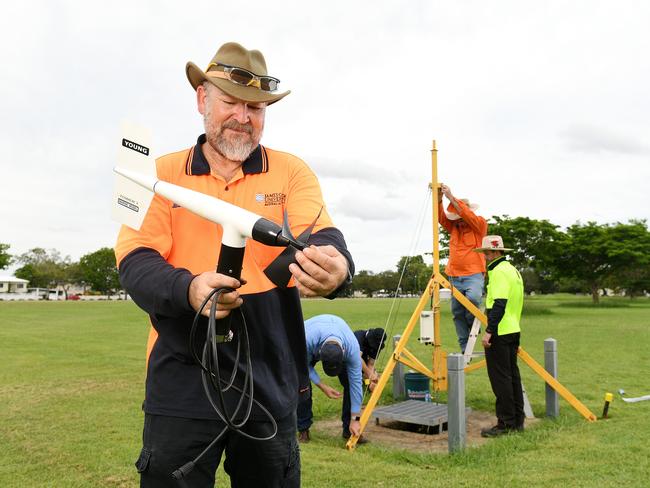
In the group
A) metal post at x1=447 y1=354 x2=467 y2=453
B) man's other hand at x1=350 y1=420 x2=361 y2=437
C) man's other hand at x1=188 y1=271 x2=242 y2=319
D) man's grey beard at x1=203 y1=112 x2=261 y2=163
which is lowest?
man's other hand at x1=350 y1=420 x2=361 y2=437

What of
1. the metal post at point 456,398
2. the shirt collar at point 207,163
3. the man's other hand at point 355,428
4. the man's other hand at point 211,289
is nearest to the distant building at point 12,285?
the man's other hand at point 355,428

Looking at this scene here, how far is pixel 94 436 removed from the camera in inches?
266

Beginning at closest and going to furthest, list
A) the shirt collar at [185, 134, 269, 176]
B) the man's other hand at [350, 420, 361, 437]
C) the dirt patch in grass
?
the shirt collar at [185, 134, 269, 176], the man's other hand at [350, 420, 361, 437], the dirt patch in grass

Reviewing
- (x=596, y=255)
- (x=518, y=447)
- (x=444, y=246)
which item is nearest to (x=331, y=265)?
(x=518, y=447)

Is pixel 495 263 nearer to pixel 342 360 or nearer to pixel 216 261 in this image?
pixel 342 360

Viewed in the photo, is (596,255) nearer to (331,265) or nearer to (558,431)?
(558,431)

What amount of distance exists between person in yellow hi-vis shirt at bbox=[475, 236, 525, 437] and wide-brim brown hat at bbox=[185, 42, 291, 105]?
5647 mm

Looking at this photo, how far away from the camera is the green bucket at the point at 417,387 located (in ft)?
28.7

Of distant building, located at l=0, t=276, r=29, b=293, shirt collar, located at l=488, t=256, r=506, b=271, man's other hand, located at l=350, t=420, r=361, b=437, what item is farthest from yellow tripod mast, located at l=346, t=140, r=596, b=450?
distant building, located at l=0, t=276, r=29, b=293

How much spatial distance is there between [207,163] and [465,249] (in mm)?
6465

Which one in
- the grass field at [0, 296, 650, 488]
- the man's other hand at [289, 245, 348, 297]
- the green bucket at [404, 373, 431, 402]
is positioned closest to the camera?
the man's other hand at [289, 245, 348, 297]

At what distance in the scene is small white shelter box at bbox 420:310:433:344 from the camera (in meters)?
7.64

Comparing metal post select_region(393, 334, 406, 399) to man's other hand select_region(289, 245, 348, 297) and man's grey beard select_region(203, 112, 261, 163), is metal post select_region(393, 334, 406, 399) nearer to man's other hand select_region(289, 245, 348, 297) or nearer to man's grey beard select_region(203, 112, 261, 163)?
man's grey beard select_region(203, 112, 261, 163)

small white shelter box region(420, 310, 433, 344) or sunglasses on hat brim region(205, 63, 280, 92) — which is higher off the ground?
sunglasses on hat brim region(205, 63, 280, 92)
